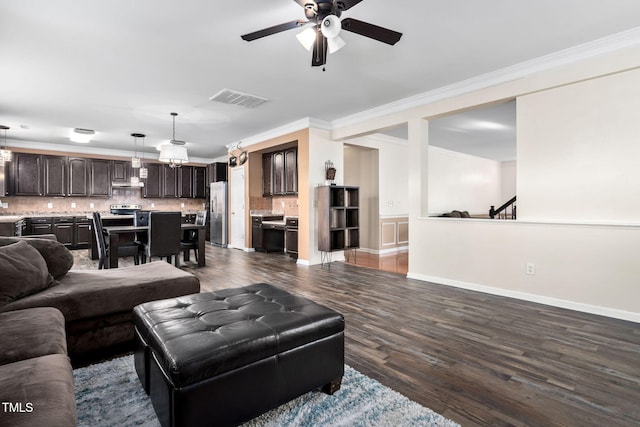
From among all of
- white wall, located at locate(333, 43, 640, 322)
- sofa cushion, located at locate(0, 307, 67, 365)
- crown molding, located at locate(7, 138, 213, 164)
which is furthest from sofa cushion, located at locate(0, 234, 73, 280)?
crown molding, located at locate(7, 138, 213, 164)

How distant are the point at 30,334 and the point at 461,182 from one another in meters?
9.70

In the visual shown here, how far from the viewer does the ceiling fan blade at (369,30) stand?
225 cm

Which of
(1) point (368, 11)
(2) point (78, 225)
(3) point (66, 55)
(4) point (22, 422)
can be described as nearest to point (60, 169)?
(2) point (78, 225)

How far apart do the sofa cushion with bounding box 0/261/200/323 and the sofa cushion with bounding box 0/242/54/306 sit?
50mm

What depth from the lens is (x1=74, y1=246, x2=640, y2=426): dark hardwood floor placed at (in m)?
1.74

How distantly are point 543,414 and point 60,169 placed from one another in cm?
1000

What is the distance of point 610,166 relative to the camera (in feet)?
10.6

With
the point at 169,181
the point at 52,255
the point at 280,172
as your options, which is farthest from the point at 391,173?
the point at 52,255

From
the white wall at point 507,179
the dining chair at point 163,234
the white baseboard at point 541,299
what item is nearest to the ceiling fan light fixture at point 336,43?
the white baseboard at point 541,299

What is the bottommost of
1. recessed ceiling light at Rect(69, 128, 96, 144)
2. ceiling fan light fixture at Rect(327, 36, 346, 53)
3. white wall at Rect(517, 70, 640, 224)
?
white wall at Rect(517, 70, 640, 224)

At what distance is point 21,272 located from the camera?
6.98 ft

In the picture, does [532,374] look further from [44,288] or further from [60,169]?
[60,169]

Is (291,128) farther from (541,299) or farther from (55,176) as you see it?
(55,176)

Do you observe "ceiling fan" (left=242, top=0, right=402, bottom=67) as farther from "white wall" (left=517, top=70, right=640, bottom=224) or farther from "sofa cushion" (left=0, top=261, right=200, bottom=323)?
"white wall" (left=517, top=70, right=640, bottom=224)
